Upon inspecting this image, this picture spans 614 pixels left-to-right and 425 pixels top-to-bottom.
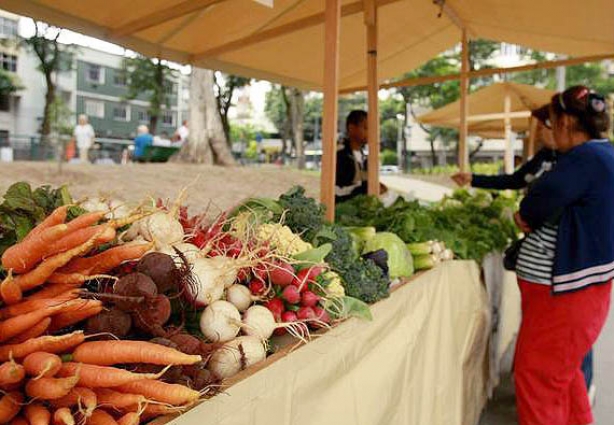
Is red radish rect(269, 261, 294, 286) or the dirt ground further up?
the dirt ground

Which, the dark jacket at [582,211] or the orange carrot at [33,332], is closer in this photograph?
the orange carrot at [33,332]

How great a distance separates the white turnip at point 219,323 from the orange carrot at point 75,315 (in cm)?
33

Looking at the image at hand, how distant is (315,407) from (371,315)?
0.48m

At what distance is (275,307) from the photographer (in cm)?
175

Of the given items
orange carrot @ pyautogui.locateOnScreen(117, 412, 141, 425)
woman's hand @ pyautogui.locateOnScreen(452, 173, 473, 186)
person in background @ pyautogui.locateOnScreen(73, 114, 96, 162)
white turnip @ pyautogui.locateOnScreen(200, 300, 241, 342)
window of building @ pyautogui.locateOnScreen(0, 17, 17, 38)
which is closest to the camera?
orange carrot @ pyautogui.locateOnScreen(117, 412, 141, 425)

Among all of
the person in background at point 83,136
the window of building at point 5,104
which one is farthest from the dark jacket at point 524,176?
the window of building at point 5,104

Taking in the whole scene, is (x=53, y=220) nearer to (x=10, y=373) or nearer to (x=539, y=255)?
(x=10, y=373)

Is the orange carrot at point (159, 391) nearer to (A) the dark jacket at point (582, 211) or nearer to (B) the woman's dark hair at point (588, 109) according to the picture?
(A) the dark jacket at point (582, 211)

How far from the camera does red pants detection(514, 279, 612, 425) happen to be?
9.07 ft

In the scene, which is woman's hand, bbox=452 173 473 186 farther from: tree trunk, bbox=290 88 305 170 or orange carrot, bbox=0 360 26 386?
tree trunk, bbox=290 88 305 170

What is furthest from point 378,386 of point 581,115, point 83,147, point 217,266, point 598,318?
point 83,147

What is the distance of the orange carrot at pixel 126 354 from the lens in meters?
1.14

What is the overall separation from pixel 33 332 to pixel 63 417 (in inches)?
8.7

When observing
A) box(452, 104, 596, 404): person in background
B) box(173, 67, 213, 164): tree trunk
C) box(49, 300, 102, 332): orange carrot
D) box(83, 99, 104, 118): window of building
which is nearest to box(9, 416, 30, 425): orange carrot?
box(49, 300, 102, 332): orange carrot
